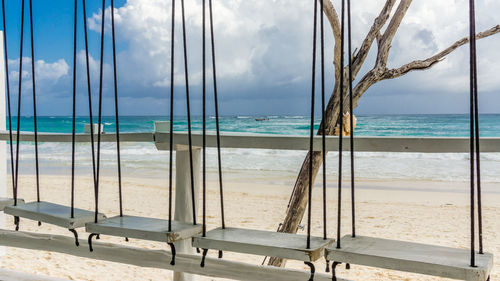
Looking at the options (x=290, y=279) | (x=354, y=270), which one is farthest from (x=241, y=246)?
(x=354, y=270)

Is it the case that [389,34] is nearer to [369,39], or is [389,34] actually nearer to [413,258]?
[369,39]

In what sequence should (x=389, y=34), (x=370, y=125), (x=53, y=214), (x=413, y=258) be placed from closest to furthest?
1. (x=413, y=258)
2. (x=53, y=214)
3. (x=389, y=34)
4. (x=370, y=125)

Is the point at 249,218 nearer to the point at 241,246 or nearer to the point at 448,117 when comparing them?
the point at 241,246

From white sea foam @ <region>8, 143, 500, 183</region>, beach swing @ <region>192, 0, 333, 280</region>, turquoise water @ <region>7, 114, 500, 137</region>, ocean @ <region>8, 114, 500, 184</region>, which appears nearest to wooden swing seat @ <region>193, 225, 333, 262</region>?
beach swing @ <region>192, 0, 333, 280</region>

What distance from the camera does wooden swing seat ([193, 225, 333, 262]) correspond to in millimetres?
1344

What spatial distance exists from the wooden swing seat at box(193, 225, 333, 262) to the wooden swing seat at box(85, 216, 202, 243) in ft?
0.19

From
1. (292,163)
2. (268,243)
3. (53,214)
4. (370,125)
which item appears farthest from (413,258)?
(370,125)

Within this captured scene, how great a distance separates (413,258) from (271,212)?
6.95m

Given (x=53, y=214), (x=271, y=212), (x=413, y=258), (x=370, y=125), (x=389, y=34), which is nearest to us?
(x=413, y=258)

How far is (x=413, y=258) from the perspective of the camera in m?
1.25

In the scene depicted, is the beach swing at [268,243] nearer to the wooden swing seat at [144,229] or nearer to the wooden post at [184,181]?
the wooden swing seat at [144,229]

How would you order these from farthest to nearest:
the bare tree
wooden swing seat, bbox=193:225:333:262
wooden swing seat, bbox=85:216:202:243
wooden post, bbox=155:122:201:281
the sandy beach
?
the sandy beach
the bare tree
wooden post, bbox=155:122:201:281
wooden swing seat, bbox=85:216:202:243
wooden swing seat, bbox=193:225:333:262

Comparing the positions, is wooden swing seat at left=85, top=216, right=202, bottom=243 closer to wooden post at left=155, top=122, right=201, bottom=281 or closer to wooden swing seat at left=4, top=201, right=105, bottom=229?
wooden swing seat at left=4, top=201, right=105, bottom=229

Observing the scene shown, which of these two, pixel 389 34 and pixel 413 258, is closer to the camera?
pixel 413 258
